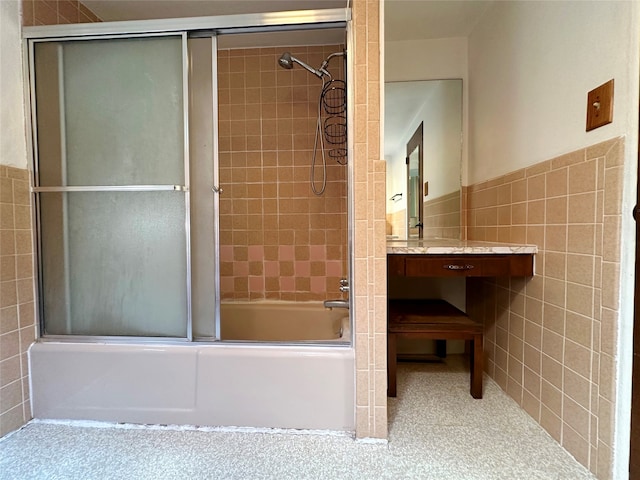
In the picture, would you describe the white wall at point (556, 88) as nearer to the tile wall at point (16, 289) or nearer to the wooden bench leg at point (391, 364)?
the wooden bench leg at point (391, 364)

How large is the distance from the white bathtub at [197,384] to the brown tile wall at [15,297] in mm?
50

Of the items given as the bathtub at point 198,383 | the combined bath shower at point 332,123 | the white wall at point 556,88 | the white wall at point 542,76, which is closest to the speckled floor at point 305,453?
the bathtub at point 198,383

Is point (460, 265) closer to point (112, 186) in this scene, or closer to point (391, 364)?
point (391, 364)

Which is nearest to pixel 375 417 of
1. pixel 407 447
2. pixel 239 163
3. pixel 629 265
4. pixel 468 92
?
pixel 407 447

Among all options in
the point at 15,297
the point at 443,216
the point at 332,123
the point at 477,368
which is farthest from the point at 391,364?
the point at 15,297

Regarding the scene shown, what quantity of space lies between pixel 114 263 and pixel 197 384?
68 centimetres

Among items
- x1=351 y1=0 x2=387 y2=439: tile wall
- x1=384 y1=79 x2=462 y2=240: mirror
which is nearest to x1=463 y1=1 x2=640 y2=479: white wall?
x1=384 y1=79 x2=462 y2=240: mirror

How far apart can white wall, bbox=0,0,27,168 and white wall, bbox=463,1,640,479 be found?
7.47ft

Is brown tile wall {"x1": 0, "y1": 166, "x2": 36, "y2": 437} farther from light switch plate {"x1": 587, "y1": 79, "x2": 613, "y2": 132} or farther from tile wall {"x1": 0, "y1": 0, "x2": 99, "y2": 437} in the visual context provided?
light switch plate {"x1": 587, "y1": 79, "x2": 613, "y2": 132}

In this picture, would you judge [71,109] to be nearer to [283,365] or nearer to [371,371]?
[283,365]

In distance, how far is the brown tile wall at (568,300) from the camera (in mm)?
993

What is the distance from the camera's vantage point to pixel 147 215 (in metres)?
1.39

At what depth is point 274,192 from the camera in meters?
2.24

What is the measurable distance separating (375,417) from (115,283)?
1303mm
